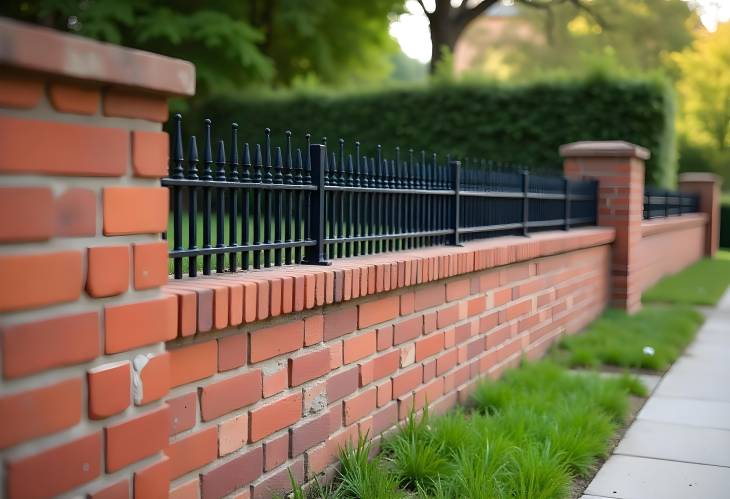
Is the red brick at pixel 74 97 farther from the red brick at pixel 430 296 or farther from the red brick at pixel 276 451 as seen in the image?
the red brick at pixel 430 296

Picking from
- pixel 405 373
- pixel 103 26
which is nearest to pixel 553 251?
pixel 405 373

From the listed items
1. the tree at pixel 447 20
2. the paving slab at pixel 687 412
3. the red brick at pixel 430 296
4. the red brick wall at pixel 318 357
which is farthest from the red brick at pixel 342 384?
the tree at pixel 447 20

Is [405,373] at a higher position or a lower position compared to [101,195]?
lower

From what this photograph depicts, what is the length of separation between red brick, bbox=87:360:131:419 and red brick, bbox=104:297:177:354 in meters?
0.05

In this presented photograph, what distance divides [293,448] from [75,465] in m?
1.38

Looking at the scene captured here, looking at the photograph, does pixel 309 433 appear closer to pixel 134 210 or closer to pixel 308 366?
A: pixel 308 366

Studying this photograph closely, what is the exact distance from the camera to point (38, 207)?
5.81 ft

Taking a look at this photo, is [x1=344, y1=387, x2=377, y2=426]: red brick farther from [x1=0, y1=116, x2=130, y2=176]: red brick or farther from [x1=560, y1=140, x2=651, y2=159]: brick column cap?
[x1=560, y1=140, x2=651, y2=159]: brick column cap

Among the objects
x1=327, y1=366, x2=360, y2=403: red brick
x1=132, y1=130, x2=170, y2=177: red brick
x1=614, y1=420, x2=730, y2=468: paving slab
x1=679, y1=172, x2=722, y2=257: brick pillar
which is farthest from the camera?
x1=679, y1=172, x2=722, y2=257: brick pillar

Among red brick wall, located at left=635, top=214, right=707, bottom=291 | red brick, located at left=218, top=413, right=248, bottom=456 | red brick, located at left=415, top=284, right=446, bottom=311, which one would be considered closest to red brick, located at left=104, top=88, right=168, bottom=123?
A: red brick, located at left=218, top=413, right=248, bottom=456

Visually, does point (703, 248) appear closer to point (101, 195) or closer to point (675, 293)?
point (675, 293)

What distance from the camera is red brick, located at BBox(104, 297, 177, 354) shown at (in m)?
2.00

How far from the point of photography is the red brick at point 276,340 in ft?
9.61

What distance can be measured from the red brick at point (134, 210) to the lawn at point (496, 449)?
1491mm
